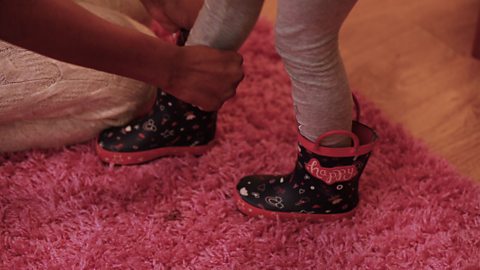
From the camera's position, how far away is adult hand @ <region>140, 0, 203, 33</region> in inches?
40.4

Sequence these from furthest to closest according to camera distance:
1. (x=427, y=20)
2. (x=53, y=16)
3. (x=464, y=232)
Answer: (x=427, y=20) → (x=464, y=232) → (x=53, y=16)

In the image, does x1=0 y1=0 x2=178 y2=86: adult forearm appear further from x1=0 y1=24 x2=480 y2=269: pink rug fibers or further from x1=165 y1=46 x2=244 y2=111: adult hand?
x1=0 y1=24 x2=480 y2=269: pink rug fibers

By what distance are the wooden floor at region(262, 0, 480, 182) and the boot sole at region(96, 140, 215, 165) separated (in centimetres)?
37

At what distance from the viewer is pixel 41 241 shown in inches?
36.9

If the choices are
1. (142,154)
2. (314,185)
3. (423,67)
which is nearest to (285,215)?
(314,185)

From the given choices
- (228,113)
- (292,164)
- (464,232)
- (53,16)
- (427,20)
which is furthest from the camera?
(427,20)

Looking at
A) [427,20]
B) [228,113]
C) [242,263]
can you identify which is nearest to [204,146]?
[228,113]

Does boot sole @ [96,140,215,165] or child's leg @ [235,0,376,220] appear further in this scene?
boot sole @ [96,140,215,165]

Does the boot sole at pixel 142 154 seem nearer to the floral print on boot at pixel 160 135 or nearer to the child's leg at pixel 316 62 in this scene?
the floral print on boot at pixel 160 135

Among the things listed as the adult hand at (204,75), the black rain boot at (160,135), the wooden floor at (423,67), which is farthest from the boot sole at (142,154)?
the wooden floor at (423,67)

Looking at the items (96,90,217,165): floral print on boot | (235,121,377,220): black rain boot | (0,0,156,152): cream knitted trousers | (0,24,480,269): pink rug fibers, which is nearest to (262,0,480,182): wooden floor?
(0,24,480,269): pink rug fibers

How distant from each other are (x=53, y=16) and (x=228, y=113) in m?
0.44

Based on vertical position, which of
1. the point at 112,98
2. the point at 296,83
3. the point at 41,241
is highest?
the point at 296,83

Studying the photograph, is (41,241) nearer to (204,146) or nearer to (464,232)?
(204,146)
